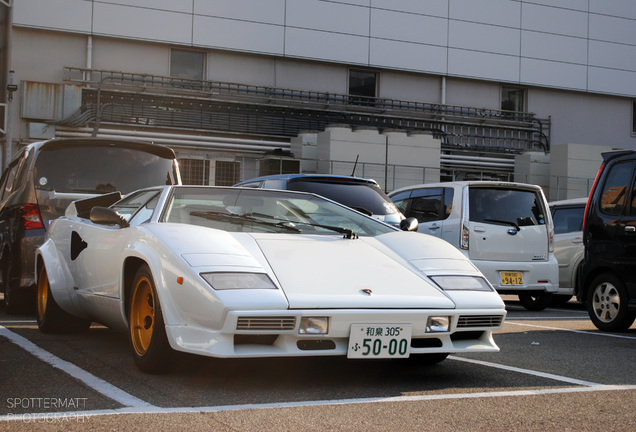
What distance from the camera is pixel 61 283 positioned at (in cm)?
655

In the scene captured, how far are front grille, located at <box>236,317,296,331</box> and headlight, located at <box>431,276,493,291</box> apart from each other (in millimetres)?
1085

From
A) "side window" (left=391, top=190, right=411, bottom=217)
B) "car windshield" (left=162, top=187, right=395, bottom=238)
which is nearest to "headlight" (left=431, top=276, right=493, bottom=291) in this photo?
"car windshield" (left=162, top=187, right=395, bottom=238)

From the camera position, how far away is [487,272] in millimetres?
10938

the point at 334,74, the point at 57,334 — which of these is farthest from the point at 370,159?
the point at 57,334

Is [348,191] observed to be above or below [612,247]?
above

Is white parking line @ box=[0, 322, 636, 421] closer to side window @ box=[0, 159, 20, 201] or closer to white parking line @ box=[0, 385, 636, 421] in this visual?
white parking line @ box=[0, 385, 636, 421]

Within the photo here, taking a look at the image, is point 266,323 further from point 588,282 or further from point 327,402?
point 588,282

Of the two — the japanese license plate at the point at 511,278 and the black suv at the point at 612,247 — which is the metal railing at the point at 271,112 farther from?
the black suv at the point at 612,247

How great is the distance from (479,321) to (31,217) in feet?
16.5

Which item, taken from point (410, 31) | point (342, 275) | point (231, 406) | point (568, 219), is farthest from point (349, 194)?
point (410, 31)

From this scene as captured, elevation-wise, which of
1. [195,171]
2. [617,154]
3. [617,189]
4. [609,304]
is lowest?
[609,304]

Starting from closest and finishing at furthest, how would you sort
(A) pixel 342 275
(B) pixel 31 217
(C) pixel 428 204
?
(A) pixel 342 275
(B) pixel 31 217
(C) pixel 428 204

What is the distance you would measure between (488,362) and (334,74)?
2299 cm

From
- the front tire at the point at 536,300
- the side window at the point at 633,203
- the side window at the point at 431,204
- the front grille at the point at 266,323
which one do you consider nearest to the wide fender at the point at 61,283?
the front grille at the point at 266,323
